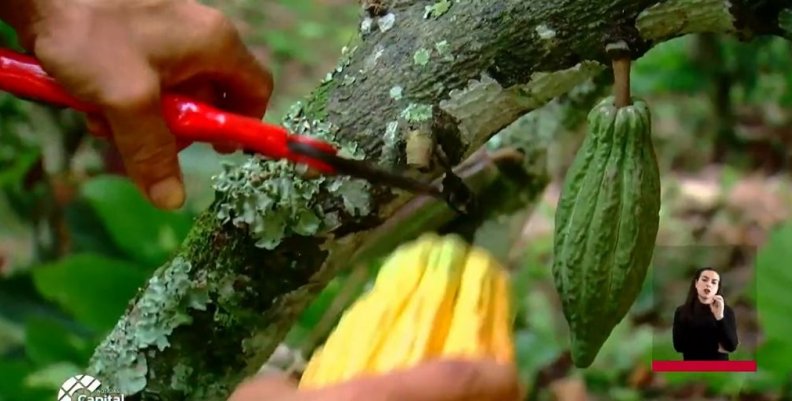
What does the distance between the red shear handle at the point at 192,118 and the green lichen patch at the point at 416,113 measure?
0.08 m

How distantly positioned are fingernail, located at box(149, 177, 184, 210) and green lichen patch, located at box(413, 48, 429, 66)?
18 cm

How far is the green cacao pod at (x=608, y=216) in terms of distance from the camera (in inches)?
26.9

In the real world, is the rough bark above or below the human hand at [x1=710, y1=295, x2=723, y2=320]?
above

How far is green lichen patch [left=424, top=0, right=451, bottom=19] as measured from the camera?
2.31ft

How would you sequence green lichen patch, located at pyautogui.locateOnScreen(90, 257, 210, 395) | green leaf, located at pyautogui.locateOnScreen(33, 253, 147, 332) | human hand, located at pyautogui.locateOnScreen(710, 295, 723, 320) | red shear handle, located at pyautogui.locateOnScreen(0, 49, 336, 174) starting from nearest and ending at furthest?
red shear handle, located at pyautogui.locateOnScreen(0, 49, 336, 174), green lichen patch, located at pyautogui.locateOnScreen(90, 257, 210, 395), human hand, located at pyautogui.locateOnScreen(710, 295, 723, 320), green leaf, located at pyautogui.locateOnScreen(33, 253, 147, 332)

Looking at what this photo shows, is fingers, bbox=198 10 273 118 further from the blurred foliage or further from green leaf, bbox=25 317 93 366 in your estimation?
green leaf, bbox=25 317 93 366

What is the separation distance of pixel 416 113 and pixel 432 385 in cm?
23

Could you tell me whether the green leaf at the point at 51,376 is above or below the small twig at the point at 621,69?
below

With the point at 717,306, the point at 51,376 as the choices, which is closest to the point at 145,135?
the point at 717,306

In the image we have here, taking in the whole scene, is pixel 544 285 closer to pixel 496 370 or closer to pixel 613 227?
pixel 613 227

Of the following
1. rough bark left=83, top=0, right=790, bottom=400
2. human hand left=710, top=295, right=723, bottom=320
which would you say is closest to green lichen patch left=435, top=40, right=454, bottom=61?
rough bark left=83, top=0, right=790, bottom=400

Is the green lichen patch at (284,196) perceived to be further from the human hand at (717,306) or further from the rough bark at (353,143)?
the human hand at (717,306)

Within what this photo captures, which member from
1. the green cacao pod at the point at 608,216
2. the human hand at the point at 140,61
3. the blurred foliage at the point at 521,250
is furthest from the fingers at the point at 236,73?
the blurred foliage at the point at 521,250

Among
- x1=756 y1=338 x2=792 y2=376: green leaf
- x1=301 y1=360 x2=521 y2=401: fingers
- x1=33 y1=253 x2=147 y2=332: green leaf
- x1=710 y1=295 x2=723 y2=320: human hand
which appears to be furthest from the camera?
x1=33 y1=253 x2=147 y2=332: green leaf
